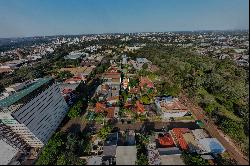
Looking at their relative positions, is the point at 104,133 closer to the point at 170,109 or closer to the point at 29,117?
the point at 29,117

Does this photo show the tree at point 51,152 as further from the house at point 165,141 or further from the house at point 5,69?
the house at point 5,69

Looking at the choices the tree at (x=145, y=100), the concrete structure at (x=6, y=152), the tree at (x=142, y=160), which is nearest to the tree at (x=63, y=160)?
the concrete structure at (x=6, y=152)

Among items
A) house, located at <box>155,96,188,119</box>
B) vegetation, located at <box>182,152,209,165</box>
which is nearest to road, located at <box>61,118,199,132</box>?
house, located at <box>155,96,188,119</box>

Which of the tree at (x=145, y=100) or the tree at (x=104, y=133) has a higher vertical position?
the tree at (x=145, y=100)

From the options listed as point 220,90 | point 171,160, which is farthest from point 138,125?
point 220,90

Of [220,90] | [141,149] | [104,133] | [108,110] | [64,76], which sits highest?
[64,76]

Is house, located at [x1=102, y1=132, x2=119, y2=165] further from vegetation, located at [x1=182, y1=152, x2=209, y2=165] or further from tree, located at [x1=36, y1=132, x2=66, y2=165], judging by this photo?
vegetation, located at [x1=182, y1=152, x2=209, y2=165]

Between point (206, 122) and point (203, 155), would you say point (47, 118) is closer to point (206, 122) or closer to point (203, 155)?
point (203, 155)
